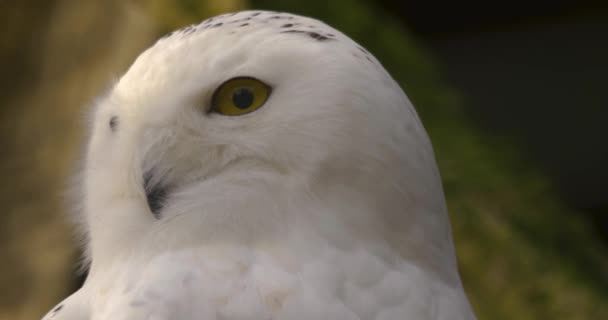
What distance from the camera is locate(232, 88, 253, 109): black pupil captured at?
1280mm

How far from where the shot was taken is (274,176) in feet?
4.17

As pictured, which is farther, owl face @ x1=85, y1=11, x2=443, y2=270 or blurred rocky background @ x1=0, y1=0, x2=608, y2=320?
blurred rocky background @ x1=0, y1=0, x2=608, y2=320

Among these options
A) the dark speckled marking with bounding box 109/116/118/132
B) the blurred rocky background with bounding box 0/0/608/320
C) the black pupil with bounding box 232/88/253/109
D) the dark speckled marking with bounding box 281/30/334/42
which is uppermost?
the dark speckled marking with bounding box 281/30/334/42

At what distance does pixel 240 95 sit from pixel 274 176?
0.12 m

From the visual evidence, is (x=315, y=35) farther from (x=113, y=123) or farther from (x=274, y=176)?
(x=113, y=123)

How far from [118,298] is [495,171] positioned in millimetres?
2600

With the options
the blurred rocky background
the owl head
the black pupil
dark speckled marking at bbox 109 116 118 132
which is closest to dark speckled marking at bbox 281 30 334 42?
the owl head

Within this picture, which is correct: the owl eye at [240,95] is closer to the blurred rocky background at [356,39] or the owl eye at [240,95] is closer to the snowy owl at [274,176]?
the snowy owl at [274,176]

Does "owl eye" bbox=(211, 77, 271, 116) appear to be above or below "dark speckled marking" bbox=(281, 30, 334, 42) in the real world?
below

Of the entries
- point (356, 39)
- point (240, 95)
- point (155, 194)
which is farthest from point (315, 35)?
point (356, 39)

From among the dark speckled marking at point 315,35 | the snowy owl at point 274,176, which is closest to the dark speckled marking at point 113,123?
the snowy owl at point 274,176

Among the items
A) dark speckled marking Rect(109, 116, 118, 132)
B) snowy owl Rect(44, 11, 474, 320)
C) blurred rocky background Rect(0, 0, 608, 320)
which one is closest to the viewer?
snowy owl Rect(44, 11, 474, 320)

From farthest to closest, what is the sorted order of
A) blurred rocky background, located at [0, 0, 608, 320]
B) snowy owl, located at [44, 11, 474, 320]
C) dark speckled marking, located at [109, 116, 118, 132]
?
blurred rocky background, located at [0, 0, 608, 320] < dark speckled marking, located at [109, 116, 118, 132] < snowy owl, located at [44, 11, 474, 320]

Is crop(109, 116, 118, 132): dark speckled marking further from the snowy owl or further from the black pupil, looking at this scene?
the black pupil
